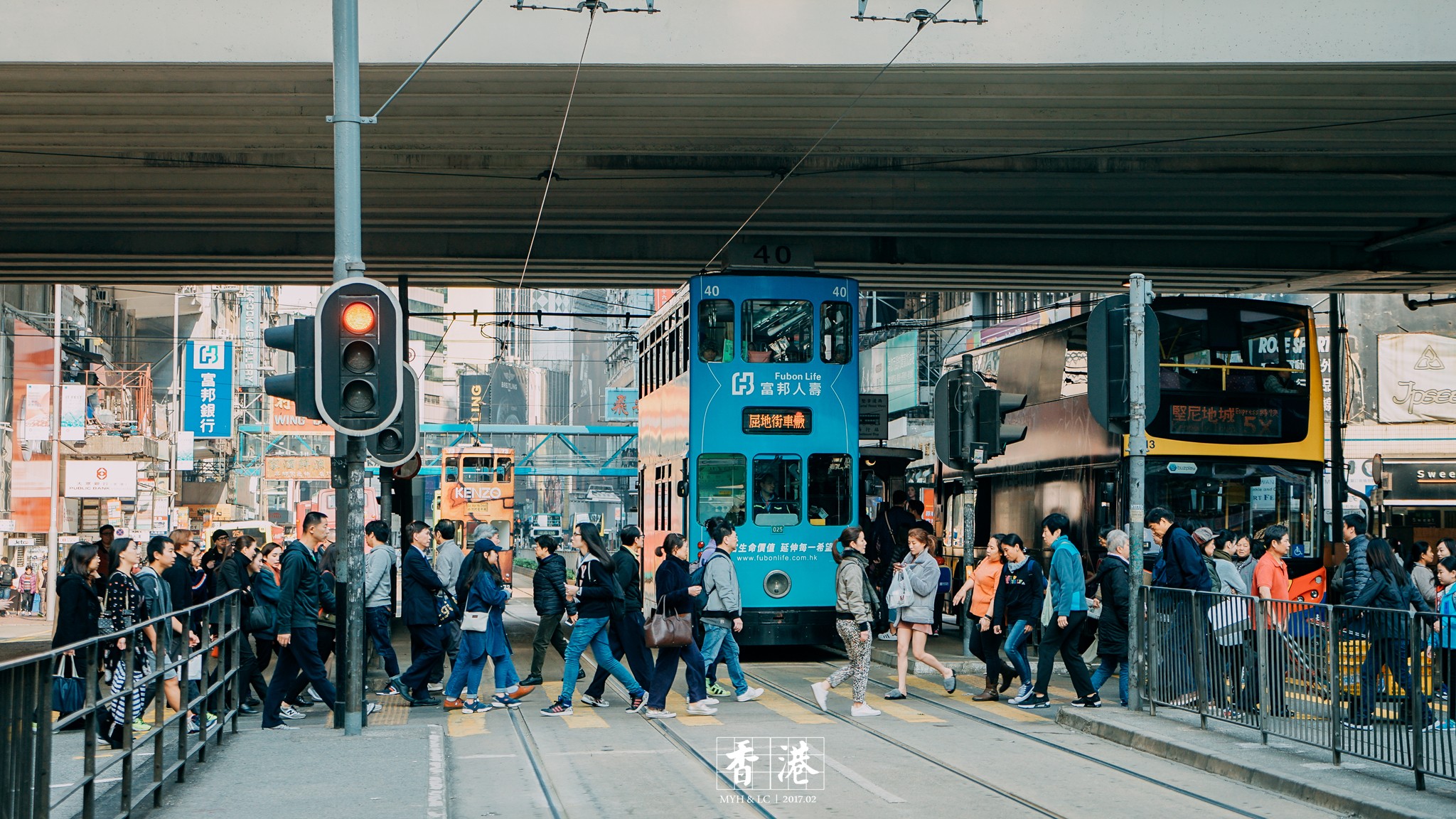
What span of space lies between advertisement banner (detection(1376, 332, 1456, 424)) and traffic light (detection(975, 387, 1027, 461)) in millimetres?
21603

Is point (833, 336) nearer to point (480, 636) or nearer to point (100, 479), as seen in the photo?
point (480, 636)

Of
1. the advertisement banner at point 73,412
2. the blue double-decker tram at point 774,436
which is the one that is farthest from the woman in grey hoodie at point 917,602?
the advertisement banner at point 73,412

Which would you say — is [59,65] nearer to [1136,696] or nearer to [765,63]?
[765,63]

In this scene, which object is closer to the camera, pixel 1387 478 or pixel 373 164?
pixel 373 164

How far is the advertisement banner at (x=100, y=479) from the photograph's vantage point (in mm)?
32188

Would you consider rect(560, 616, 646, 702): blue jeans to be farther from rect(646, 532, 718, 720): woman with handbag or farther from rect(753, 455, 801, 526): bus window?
rect(753, 455, 801, 526): bus window

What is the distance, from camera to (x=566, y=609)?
14156 millimetres

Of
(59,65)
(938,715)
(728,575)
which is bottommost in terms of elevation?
(938,715)

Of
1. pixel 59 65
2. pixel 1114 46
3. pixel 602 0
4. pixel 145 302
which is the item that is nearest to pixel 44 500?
pixel 145 302

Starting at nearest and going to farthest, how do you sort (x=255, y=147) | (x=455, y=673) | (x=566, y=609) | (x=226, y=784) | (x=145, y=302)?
(x=226, y=784) → (x=455, y=673) → (x=566, y=609) → (x=255, y=147) → (x=145, y=302)

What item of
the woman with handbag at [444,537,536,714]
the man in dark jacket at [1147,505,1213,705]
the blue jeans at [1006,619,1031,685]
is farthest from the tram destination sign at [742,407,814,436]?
the man in dark jacket at [1147,505,1213,705]

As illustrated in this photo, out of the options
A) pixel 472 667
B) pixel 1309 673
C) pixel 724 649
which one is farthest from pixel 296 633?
pixel 1309 673

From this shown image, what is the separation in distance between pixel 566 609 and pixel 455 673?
1311 millimetres

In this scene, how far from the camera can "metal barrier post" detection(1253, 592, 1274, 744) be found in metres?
10.2
